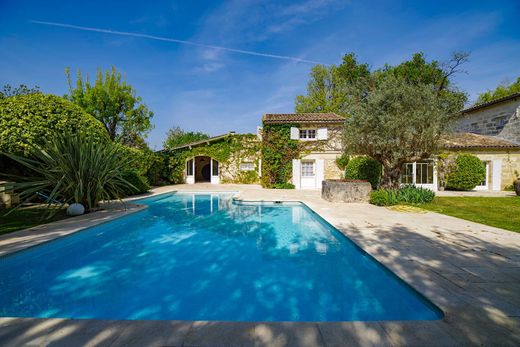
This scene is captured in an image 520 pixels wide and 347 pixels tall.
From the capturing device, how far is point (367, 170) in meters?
16.4

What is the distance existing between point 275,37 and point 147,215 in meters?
12.8

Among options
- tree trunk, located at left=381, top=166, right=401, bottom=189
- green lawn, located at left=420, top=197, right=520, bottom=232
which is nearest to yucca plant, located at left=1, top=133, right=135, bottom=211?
tree trunk, located at left=381, top=166, right=401, bottom=189

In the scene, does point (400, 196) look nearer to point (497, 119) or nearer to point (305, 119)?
point (305, 119)

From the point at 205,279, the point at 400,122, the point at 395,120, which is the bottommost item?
the point at 205,279

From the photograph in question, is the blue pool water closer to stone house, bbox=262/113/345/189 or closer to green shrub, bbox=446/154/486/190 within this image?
stone house, bbox=262/113/345/189

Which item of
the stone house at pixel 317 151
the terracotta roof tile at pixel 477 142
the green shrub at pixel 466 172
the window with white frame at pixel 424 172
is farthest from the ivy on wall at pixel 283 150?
the green shrub at pixel 466 172

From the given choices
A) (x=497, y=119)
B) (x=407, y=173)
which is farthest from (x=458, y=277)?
(x=497, y=119)

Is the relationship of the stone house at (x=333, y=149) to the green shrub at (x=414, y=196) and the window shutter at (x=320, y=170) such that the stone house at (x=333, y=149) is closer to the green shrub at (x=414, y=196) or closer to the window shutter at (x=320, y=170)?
the window shutter at (x=320, y=170)

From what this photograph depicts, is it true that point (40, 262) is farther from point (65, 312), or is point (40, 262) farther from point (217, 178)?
point (217, 178)

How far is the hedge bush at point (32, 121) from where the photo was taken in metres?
8.55

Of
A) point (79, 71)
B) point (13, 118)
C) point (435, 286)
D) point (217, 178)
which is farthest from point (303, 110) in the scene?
point (435, 286)

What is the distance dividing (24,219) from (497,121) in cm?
2728

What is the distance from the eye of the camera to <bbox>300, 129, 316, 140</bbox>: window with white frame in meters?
18.0

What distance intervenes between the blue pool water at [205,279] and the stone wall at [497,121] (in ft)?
55.3
